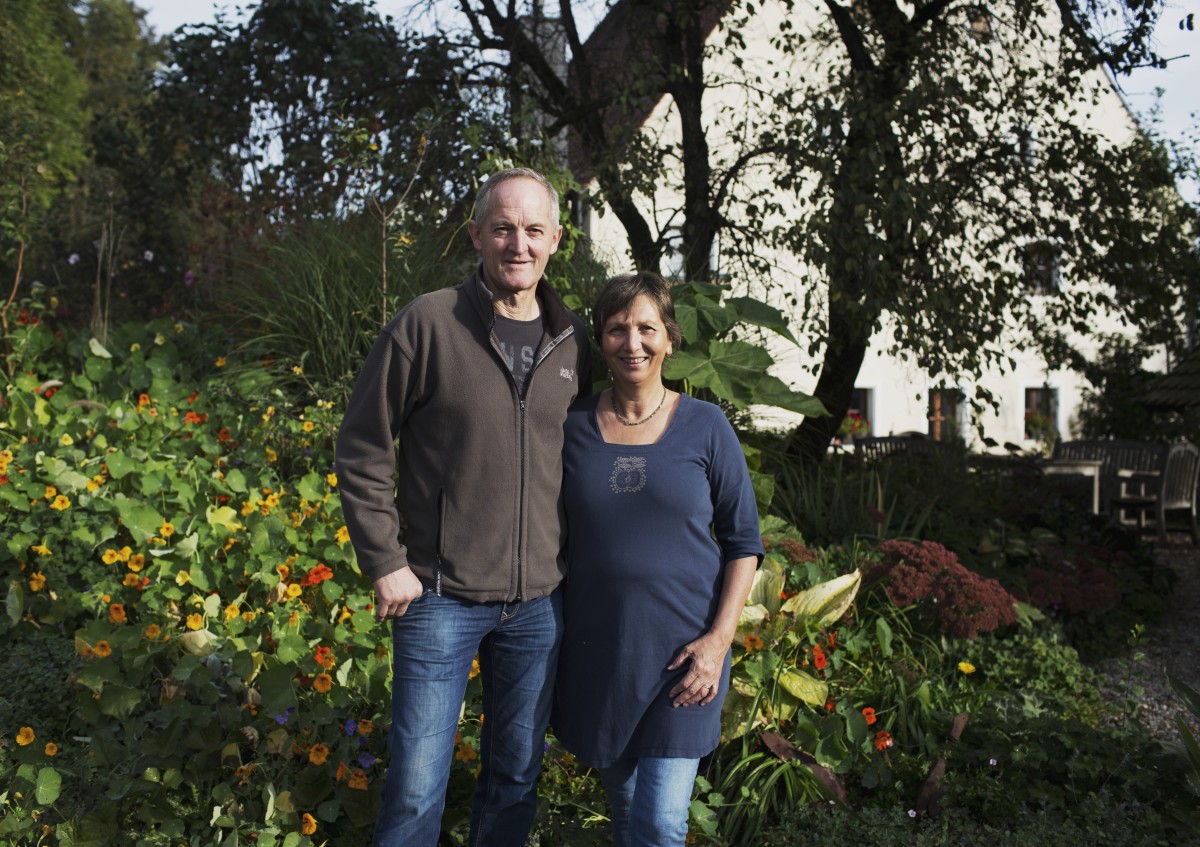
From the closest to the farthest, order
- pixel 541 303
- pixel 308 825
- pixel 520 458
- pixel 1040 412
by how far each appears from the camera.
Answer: pixel 520 458
pixel 541 303
pixel 308 825
pixel 1040 412

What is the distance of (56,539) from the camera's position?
4.20 meters

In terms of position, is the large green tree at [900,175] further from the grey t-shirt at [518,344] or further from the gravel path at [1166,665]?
the grey t-shirt at [518,344]

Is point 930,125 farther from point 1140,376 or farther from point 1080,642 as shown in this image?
point 1140,376

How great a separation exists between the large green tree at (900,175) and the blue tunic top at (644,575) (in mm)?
3663

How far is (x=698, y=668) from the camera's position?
241 centimetres

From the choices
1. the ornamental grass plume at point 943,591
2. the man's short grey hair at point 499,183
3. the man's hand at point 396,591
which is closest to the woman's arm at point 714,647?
the man's hand at point 396,591

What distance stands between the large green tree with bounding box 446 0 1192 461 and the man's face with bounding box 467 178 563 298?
12.1ft

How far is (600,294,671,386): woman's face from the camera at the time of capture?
8.16 feet

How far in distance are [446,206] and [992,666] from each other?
490cm

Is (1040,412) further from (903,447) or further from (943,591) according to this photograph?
(943,591)

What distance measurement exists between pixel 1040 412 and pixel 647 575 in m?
17.6

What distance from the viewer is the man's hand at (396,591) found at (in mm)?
2340

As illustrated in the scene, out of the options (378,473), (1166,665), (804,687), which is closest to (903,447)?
(1166,665)

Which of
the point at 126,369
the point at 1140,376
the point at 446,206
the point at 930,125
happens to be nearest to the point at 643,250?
the point at 446,206
